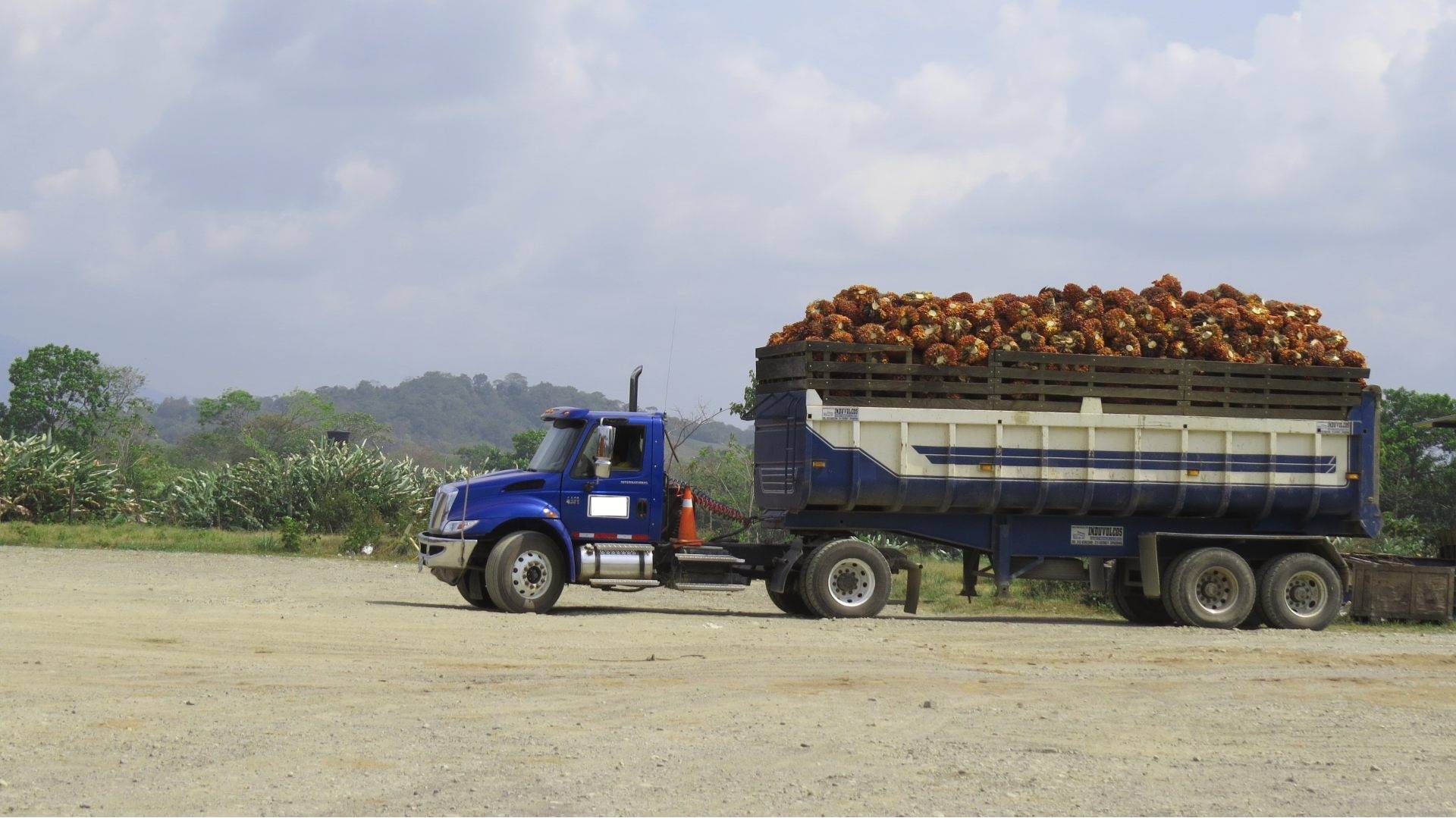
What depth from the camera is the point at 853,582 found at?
16734 millimetres

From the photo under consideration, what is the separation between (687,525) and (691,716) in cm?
741

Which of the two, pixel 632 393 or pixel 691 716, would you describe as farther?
pixel 632 393

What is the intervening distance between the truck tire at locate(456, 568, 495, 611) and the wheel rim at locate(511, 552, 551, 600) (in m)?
0.71

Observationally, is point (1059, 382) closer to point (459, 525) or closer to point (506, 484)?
point (506, 484)

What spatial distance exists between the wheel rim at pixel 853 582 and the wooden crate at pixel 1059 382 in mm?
1962

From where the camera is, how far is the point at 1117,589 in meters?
18.0

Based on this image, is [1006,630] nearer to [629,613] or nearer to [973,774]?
[629,613]

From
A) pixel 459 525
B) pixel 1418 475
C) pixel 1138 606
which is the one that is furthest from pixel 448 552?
pixel 1418 475

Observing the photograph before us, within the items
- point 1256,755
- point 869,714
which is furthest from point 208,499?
point 1256,755

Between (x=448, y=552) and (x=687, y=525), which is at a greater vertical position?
(x=687, y=525)

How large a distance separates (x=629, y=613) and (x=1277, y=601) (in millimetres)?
7773

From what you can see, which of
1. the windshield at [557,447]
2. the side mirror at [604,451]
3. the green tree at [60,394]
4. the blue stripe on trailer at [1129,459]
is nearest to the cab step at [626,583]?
the side mirror at [604,451]

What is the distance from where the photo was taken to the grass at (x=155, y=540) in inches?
1089

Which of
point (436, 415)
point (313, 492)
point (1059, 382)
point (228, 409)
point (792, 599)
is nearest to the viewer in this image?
point (1059, 382)
